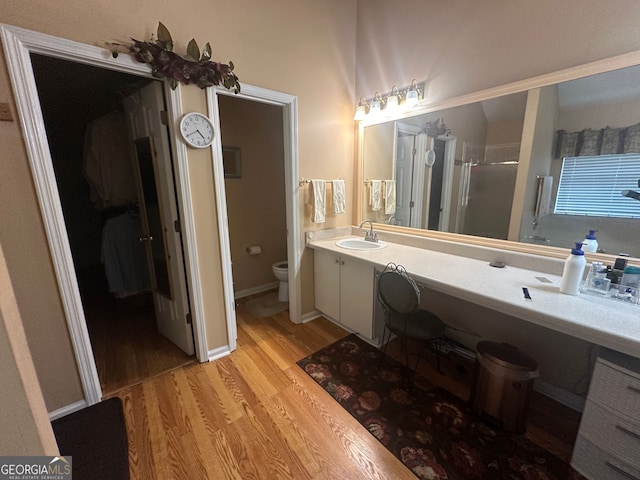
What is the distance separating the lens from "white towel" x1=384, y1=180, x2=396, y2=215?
99.3 inches

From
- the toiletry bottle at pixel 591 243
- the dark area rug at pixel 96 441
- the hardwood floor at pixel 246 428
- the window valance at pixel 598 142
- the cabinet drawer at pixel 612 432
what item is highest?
the window valance at pixel 598 142

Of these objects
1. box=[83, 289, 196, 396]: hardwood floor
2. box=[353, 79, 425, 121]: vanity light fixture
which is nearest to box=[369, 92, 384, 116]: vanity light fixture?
box=[353, 79, 425, 121]: vanity light fixture

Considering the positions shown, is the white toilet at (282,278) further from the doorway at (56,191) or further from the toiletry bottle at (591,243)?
the toiletry bottle at (591,243)

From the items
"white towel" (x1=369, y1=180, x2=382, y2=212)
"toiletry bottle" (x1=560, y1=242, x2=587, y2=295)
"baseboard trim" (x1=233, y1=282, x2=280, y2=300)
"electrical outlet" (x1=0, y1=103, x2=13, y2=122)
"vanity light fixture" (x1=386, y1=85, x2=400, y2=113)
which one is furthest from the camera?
"baseboard trim" (x1=233, y1=282, x2=280, y2=300)

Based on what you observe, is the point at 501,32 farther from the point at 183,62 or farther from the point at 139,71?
the point at 139,71

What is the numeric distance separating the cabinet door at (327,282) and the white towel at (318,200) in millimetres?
327

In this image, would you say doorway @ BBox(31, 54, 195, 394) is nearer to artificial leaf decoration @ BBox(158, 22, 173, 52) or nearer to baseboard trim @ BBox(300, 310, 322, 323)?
artificial leaf decoration @ BBox(158, 22, 173, 52)

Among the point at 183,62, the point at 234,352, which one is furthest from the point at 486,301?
the point at 183,62

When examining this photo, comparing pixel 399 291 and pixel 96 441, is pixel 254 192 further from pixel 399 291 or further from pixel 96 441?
pixel 96 441

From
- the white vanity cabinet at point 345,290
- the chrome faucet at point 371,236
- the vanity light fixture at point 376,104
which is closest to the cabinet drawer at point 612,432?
the white vanity cabinet at point 345,290

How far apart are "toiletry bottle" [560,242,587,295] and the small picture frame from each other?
2.96m

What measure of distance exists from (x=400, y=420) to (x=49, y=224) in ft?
7.26

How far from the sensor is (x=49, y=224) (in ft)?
4.47

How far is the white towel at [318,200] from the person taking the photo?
2.38m
